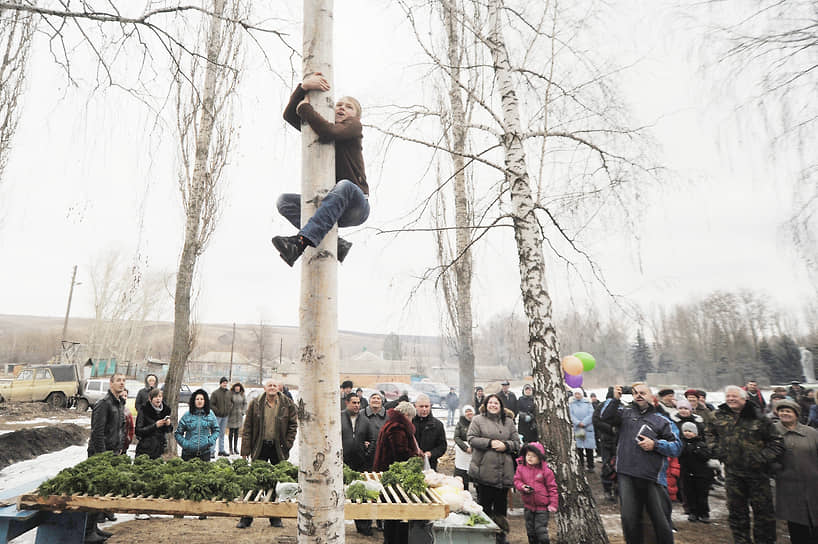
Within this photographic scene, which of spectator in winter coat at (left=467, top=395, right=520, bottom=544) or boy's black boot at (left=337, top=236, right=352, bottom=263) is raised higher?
boy's black boot at (left=337, top=236, right=352, bottom=263)

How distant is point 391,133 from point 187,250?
6051 mm

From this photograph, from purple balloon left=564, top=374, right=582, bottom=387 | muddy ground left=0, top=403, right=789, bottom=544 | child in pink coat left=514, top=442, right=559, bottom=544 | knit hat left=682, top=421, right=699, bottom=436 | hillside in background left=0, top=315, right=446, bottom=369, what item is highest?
hillside in background left=0, top=315, right=446, bottom=369

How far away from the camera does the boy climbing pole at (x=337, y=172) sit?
1.80 meters

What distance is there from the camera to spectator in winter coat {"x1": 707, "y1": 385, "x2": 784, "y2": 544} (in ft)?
16.3

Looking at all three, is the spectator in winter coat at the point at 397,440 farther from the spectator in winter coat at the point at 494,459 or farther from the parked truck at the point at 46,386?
the parked truck at the point at 46,386

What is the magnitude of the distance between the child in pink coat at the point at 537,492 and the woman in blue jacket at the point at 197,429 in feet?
16.3

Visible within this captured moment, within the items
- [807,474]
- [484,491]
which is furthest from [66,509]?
[807,474]

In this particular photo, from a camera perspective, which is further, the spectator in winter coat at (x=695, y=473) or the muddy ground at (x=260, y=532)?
the spectator in winter coat at (x=695, y=473)

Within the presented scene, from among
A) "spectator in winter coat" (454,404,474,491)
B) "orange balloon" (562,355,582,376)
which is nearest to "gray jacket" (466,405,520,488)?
"spectator in winter coat" (454,404,474,491)

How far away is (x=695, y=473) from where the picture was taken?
279 inches

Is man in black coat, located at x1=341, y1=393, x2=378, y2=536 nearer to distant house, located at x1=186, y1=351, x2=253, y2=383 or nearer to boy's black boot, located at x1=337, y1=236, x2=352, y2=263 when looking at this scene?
boy's black boot, located at x1=337, y1=236, x2=352, y2=263

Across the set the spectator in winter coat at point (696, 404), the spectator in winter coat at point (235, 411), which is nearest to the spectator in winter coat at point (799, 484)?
the spectator in winter coat at point (696, 404)

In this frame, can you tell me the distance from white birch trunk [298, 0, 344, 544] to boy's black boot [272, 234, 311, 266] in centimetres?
5

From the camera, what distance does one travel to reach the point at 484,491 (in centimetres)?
576
